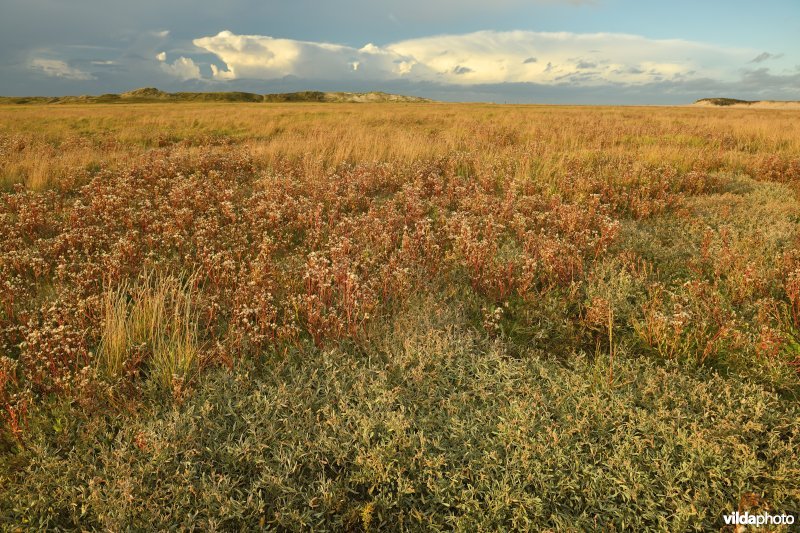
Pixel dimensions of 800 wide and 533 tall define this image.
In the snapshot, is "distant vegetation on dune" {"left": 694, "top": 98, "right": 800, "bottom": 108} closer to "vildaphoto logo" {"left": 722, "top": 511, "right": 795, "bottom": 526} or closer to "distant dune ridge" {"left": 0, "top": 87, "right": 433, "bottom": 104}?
"distant dune ridge" {"left": 0, "top": 87, "right": 433, "bottom": 104}

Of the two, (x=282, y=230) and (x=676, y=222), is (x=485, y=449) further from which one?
(x=676, y=222)

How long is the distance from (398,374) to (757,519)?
2.62m

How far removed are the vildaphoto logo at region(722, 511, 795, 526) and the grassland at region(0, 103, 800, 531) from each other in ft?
0.18

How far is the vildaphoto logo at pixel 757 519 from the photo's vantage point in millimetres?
2598

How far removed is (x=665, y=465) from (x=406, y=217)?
5243 millimetres

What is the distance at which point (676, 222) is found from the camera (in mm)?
7902

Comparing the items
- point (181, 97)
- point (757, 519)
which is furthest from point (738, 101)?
point (757, 519)

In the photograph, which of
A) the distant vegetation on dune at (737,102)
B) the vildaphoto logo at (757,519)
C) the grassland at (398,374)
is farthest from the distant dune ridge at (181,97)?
the vildaphoto logo at (757,519)

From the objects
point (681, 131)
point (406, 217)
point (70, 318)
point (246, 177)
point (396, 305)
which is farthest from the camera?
point (681, 131)

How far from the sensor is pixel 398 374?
3.94 metres

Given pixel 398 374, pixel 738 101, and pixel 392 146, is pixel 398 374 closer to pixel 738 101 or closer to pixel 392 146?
pixel 392 146

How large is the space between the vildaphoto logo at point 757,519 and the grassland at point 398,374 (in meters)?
0.05

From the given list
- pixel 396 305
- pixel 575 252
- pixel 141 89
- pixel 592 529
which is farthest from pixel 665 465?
pixel 141 89

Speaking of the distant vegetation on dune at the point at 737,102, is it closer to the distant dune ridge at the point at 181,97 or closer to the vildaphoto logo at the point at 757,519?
the distant dune ridge at the point at 181,97
